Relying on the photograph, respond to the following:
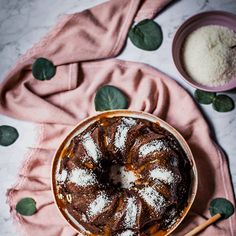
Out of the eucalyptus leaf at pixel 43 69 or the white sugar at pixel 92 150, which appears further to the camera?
the eucalyptus leaf at pixel 43 69

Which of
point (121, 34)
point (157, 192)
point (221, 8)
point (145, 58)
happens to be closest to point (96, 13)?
point (121, 34)

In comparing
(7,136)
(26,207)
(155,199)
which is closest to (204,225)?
(155,199)

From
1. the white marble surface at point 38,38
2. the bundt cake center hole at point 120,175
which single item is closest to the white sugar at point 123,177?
the bundt cake center hole at point 120,175

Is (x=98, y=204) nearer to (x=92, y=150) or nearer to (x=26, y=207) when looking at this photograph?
(x=92, y=150)

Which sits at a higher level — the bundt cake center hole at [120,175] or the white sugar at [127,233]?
the bundt cake center hole at [120,175]

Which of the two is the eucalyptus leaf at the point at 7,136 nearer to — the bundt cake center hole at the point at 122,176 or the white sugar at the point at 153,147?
the bundt cake center hole at the point at 122,176

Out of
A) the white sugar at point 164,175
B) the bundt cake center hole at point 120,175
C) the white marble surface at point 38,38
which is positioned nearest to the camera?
the white sugar at point 164,175

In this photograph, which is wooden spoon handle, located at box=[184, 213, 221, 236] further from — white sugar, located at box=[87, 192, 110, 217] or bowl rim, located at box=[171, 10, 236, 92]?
bowl rim, located at box=[171, 10, 236, 92]
